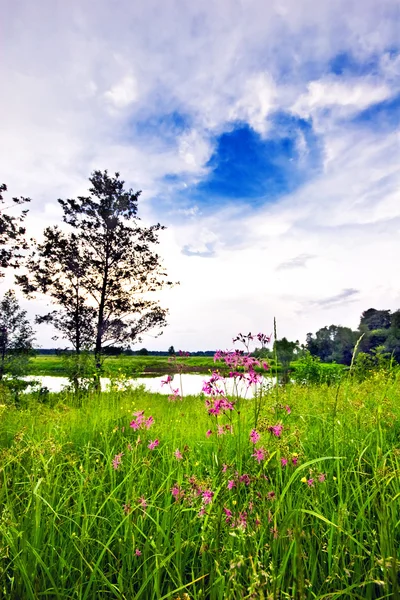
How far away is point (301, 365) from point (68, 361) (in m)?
9.10

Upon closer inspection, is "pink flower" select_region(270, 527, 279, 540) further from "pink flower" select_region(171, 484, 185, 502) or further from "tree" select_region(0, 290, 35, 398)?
"tree" select_region(0, 290, 35, 398)

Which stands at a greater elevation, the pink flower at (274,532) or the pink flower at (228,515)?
the pink flower at (228,515)

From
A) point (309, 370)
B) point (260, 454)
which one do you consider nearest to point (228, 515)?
point (260, 454)

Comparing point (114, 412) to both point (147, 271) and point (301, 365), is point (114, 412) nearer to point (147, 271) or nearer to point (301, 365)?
point (301, 365)

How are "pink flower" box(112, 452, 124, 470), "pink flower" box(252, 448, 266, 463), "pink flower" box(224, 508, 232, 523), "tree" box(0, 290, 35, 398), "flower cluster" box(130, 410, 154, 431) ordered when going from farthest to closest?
"tree" box(0, 290, 35, 398) → "flower cluster" box(130, 410, 154, 431) → "pink flower" box(112, 452, 124, 470) → "pink flower" box(252, 448, 266, 463) → "pink flower" box(224, 508, 232, 523)

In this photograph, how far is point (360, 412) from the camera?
4156 mm

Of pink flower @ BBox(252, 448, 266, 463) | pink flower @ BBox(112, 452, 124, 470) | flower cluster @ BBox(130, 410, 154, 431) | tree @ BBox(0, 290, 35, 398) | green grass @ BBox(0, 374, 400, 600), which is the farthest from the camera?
tree @ BBox(0, 290, 35, 398)

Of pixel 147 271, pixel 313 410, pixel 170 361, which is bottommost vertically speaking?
pixel 313 410

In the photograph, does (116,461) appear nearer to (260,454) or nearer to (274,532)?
(260,454)

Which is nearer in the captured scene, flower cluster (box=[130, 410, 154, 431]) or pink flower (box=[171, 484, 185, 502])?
pink flower (box=[171, 484, 185, 502])

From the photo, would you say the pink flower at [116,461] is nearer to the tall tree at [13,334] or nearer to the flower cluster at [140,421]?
the flower cluster at [140,421]

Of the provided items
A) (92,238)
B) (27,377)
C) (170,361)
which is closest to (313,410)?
(170,361)

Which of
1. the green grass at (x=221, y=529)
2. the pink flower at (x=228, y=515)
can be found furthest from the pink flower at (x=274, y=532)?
the pink flower at (x=228, y=515)

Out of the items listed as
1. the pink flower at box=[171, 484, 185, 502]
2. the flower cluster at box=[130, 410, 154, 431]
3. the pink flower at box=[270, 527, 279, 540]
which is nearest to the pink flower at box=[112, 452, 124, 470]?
the flower cluster at box=[130, 410, 154, 431]
